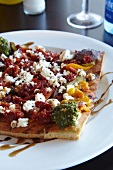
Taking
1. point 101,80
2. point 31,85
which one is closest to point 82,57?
point 101,80

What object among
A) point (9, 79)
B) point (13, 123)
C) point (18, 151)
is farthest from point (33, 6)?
point (18, 151)

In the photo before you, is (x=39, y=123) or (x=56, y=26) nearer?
(x=39, y=123)

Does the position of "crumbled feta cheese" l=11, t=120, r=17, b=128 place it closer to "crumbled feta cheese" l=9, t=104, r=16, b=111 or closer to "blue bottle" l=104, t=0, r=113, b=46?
"crumbled feta cheese" l=9, t=104, r=16, b=111

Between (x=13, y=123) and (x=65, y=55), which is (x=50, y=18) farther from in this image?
(x=13, y=123)

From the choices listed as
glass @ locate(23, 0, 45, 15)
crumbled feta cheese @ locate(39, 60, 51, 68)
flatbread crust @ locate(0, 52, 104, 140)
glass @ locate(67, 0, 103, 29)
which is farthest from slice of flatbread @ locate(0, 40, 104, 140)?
glass @ locate(23, 0, 45, 15)

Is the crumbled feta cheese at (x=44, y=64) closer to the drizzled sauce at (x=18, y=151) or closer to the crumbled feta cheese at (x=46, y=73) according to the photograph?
the crumbled feta cheese at (x=46, y=73)

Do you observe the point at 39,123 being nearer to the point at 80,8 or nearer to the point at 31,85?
the point at 31,85
